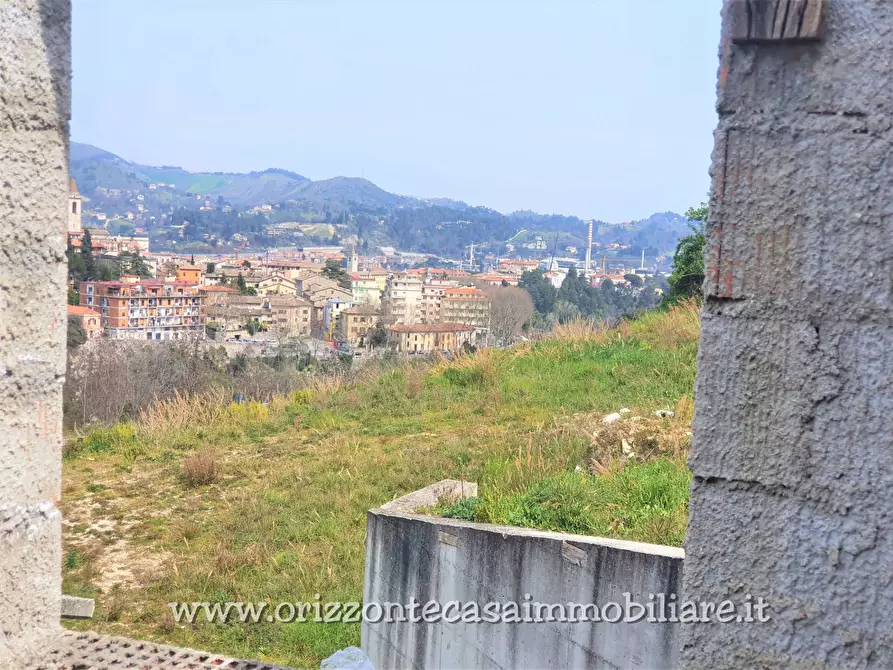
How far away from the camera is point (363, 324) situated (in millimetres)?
54219

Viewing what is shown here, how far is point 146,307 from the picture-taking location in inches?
1943

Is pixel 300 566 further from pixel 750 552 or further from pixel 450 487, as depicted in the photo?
pixel 750 552

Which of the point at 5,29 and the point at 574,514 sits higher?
the point at 5,29

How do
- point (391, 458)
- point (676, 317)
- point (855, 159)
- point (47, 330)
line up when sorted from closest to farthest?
point (855, 159), point (47, 330), point (391, 458), point (676, 317)

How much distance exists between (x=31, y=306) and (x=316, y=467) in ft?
20.4

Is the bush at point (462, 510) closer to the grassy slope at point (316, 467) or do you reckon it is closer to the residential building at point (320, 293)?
the grassy slope at point (316, 467)

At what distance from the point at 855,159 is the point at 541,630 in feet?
9.91

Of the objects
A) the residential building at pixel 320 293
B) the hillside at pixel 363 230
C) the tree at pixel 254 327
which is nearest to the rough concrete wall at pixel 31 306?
the tree at pixel 254 327

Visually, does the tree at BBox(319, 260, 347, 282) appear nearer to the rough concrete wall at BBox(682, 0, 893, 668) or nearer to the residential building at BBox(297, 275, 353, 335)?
the residential building at BBox(297, 275, 353, 335)

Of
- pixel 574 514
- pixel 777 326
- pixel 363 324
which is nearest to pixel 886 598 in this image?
pixel 777 326

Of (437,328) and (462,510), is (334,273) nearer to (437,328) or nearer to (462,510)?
(437,328)

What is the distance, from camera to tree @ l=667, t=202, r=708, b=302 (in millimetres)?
13742

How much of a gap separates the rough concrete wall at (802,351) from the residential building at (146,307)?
43.2m

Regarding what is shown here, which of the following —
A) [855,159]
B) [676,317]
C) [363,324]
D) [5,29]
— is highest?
[5,29]
